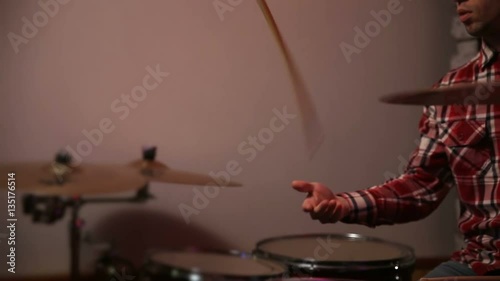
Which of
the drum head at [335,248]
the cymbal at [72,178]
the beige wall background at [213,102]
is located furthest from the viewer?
the drum head at [335,248]

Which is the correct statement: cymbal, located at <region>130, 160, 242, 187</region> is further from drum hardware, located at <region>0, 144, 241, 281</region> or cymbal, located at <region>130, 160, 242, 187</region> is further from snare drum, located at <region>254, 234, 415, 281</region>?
snare drum, located at <region>254, 234, 415, 281</region>

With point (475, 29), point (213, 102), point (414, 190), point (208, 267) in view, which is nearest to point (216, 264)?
point (208, 267)

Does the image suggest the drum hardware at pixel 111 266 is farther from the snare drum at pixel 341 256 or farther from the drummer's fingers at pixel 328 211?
the drummer's fingers at pixel 328 211

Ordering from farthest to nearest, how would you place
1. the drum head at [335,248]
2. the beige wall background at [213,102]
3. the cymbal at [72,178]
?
the drum head at [335,248] → the beige wall background at [213,102] → the cymbal at [72,178]

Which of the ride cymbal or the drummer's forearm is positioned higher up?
the ride cymbal

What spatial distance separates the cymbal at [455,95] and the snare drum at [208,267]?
299 mm

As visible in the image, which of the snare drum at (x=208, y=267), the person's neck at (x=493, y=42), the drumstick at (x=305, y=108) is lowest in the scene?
the snare drum at (x=208, y=267)

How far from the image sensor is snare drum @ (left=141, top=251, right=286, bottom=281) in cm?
77

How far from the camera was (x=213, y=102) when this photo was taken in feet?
3.65

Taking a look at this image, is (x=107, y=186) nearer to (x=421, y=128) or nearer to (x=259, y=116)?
(x=259, y=116)

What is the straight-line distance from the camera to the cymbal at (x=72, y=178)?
0.91 m

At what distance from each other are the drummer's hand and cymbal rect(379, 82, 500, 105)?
0.20 m

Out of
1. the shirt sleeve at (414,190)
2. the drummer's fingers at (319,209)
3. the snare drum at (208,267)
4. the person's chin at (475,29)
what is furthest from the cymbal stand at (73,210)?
the person's chin at (475,29)

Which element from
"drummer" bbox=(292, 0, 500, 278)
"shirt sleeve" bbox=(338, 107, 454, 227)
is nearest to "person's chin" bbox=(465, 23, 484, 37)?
"drummer" bbox=(292, 0, 500, 278)
